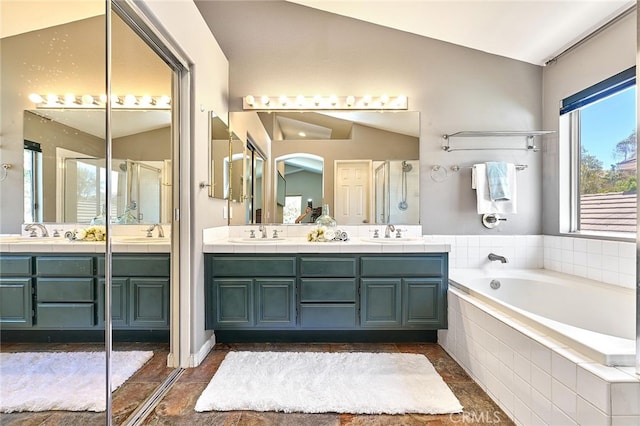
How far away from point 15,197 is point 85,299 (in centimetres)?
59

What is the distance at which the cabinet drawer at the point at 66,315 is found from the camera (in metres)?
1.42

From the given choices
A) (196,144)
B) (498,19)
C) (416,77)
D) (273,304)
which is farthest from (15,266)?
(498,19)

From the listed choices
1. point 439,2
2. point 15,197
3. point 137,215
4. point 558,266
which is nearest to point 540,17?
point 439,2

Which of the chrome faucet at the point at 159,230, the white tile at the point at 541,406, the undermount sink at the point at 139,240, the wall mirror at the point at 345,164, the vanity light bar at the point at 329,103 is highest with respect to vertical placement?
the vanity light bar at the point at 329,103

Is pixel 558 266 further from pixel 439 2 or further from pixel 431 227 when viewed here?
pixel 439 2

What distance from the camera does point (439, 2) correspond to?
2617mm

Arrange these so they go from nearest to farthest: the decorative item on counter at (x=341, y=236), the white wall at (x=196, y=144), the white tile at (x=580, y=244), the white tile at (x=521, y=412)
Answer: the white tile at (x=521, y=412), the white wall at (x=196, y=144), the white tile at (x=580, y=244), the decorative item on counter at (x=341, y=236)

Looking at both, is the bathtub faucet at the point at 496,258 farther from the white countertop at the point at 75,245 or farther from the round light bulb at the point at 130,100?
the round light bulb at the point at 130,100

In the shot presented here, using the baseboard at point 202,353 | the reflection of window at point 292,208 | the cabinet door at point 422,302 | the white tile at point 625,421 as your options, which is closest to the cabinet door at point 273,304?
the baseboard at point 202,353

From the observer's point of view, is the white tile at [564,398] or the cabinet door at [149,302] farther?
the cabinet door at [149,302]

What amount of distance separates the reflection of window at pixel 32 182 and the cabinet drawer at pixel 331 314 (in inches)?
67.4

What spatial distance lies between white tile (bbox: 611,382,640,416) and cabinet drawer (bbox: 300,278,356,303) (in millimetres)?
1550

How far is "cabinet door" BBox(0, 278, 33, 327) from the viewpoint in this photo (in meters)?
1.17

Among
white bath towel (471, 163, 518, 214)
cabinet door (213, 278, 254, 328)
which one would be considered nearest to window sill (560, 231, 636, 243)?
white bath towel (471, 163, 518, 214)
